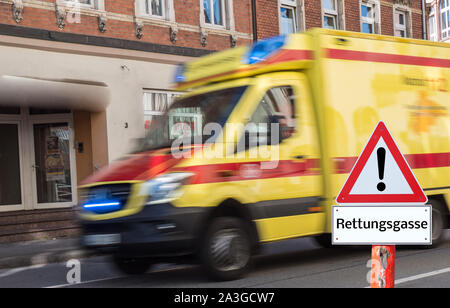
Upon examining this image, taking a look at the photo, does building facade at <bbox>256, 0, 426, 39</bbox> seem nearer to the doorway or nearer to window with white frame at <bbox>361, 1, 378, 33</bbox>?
window with white frame at <bbox>361, 1, 378, 33</bbox>

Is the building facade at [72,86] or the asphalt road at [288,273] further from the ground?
the building facade at [72,86]

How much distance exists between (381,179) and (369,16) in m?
20.4

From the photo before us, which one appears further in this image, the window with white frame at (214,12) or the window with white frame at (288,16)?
the window with white frame at (288,16)

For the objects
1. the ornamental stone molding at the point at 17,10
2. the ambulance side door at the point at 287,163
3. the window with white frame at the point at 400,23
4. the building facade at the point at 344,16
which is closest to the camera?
the ambulance side door at the point at 287,163

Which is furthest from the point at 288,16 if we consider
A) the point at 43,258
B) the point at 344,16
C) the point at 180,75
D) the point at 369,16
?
the point at 43,258

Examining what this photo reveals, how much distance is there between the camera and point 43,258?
1047cm

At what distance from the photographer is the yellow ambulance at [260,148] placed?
7.08 meters

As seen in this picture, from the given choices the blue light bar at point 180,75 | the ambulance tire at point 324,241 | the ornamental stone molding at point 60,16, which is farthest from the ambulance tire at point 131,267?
the ornamental stone molding at point 60,16

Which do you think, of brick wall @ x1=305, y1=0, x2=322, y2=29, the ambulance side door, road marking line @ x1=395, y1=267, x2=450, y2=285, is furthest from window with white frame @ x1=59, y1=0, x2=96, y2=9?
road marking line @ x1=395, y1=267, x2=450, y2=285

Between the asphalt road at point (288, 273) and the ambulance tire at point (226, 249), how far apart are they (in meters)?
0.14

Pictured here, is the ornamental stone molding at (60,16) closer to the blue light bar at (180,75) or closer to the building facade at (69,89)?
the building facade at (69,89)

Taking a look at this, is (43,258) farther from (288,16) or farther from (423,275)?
(288,16)

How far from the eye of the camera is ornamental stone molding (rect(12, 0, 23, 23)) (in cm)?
1366

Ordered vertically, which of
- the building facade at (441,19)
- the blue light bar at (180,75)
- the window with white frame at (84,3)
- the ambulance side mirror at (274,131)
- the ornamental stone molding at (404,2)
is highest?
the building facade at (441,19)
